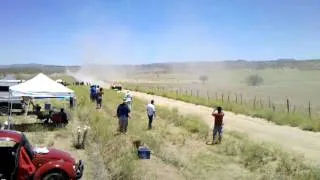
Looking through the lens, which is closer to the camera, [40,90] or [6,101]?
[40,90]

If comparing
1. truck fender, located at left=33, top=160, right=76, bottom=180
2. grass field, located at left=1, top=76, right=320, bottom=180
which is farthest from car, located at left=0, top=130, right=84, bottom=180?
grass field, located at left=1, top=76, right=320, bottom=180

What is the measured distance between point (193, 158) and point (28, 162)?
8815 millimetres

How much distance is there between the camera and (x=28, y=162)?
1102cm

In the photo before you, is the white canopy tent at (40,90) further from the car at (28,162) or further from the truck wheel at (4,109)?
the car at (28,162)

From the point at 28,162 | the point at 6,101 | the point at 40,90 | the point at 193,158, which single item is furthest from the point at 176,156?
the point at 6,101

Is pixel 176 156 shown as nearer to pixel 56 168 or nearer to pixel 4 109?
pixel 56 168

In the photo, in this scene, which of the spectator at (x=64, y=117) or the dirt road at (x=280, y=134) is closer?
the dirt road at (x=280, y=134)

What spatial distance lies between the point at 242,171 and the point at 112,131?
8338 millimetres

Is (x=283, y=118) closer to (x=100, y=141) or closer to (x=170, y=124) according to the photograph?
(x=170, y=124)

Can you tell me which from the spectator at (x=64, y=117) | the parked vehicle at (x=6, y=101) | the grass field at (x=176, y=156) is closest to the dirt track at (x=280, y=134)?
the grass field at (x=176, y=156)

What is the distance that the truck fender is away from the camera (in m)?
11.2

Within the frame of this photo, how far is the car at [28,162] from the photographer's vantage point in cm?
1073

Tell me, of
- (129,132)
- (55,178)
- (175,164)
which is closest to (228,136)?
(129,132)

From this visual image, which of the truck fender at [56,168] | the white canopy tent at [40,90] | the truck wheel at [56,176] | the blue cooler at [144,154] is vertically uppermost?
the white canopy tent at [40,90]
